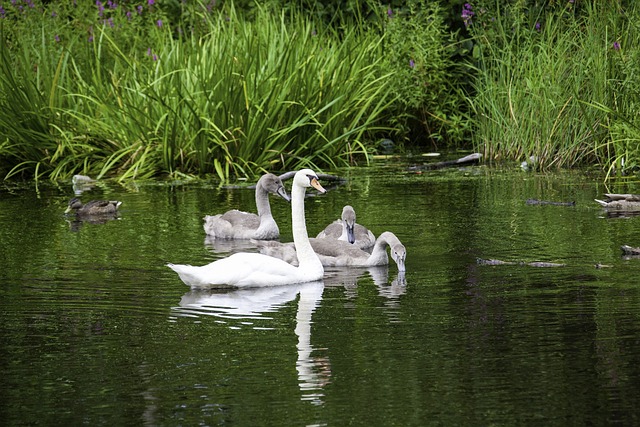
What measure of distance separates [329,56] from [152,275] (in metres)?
8.36

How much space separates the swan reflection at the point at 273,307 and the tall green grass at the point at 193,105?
6586 millimetres

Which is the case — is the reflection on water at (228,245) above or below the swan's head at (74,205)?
below

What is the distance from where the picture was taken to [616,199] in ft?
42.1

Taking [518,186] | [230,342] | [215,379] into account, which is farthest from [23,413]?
[518,186]

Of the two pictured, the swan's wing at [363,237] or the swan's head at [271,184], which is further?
the swan's head at [271,184]

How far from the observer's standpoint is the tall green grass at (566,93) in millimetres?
15469

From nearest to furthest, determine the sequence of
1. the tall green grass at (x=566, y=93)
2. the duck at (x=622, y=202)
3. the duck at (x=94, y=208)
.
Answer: the duck at (x=622, y=202) → the duck at (x=94, y=208) → the tall green grass at (x=566, y=93)

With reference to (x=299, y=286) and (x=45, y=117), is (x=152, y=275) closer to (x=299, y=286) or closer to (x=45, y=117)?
(x=299, y=286)

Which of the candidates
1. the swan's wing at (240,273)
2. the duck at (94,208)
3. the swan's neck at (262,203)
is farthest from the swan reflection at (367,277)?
the duck at (94,208)

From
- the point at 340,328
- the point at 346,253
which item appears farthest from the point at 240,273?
the point at 340,328

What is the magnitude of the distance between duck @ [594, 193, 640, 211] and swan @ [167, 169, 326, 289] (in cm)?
378

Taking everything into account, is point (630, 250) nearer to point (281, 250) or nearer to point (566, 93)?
point (281, 250)

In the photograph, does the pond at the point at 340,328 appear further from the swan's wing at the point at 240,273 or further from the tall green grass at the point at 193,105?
the tall green grass at the point at 193,105

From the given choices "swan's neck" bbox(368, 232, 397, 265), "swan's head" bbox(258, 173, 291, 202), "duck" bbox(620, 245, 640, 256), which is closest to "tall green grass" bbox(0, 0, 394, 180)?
"swan's head" bbox(258, 173, 291, 202)
